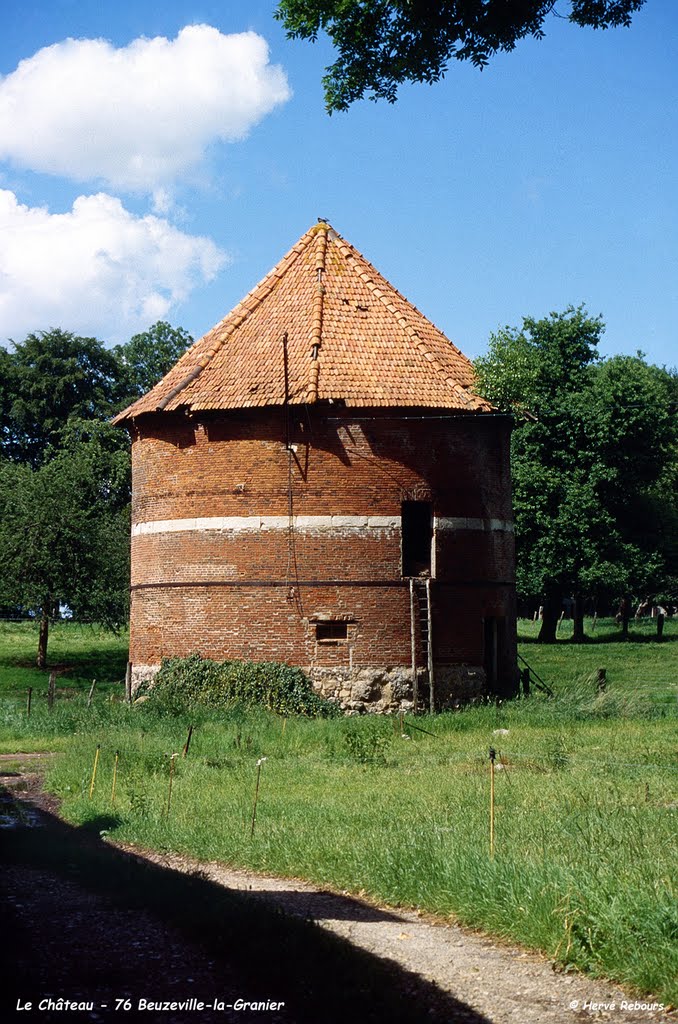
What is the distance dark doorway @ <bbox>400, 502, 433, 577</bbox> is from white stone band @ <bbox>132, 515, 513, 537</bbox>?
17.6 inches

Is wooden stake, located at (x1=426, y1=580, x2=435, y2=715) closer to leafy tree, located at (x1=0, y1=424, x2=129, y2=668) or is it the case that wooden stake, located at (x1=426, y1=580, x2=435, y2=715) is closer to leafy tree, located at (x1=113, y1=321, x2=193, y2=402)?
leafy tree, located at (x1=0, y1=424, x2=129, y2=668)

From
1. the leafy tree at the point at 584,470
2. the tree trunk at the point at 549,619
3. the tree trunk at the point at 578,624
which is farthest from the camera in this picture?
the tree trunk at the point at 578,624

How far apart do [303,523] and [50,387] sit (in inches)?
1414

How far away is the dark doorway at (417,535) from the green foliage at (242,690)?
12.3 feet

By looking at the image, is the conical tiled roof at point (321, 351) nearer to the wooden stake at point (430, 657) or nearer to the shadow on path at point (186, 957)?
the wooden stake at point (430, 657)

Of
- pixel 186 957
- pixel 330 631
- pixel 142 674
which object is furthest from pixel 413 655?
pixel 186 957

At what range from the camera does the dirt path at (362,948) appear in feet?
25.4

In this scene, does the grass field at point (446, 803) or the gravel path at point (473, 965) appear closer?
the gravel path at point (473, 965)

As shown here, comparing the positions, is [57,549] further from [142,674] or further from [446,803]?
[446,803]

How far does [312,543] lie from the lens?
83.5ft

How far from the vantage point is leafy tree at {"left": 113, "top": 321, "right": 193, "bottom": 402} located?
6062 cm

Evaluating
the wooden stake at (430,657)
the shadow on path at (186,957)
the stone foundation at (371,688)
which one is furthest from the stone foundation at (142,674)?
the shadow on path at (186,957)

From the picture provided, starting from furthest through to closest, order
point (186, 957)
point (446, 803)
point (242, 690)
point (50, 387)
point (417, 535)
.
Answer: point (50, 387) < point (417, 535) < point (242, 690) < point (446, 803) < point (186, 957)

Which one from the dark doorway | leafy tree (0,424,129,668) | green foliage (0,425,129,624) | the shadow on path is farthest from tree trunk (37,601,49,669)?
the shadow on path
